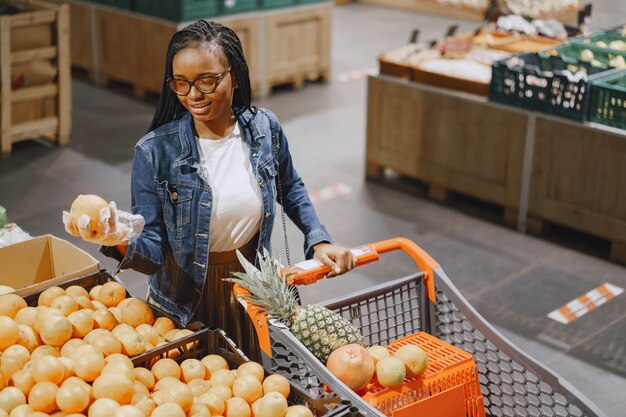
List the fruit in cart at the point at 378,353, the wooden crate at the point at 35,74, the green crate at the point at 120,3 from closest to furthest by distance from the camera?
the fruit in cart at the point at 378,353, the wooden crate at the point at 35,74, the green crate at the point at 120,3

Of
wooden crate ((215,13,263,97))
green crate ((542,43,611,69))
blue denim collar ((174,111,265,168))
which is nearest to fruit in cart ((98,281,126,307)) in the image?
blue denim collar ((174,111,265,168))

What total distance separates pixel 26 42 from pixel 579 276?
5232 millimetres

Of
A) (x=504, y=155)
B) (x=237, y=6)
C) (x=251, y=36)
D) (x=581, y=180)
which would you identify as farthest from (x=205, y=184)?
(x=251, y=36)

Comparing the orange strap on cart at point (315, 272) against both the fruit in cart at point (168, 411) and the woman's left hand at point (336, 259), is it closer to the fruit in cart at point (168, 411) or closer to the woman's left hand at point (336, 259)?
the woman's left hand at point (336, 259)

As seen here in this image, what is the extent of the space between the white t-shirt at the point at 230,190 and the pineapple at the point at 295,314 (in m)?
0.27

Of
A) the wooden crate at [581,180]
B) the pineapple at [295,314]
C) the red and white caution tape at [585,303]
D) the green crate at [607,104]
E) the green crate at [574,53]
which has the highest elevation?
the green crate at [574,53]

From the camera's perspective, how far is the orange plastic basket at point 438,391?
2867 millimetres

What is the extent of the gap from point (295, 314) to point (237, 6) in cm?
691

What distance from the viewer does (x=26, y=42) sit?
25.6 feet

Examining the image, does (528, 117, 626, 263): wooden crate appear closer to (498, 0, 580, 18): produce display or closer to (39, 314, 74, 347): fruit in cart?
(39, 314, 74, 347): fruit in cart

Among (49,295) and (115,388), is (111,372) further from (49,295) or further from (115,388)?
(49,295)

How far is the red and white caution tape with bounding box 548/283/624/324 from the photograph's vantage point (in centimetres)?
527

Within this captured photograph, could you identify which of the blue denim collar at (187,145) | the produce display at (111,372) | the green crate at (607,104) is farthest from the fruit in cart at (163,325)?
the green crate at (607,104)

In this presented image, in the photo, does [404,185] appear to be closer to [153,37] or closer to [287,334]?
[153,37]
